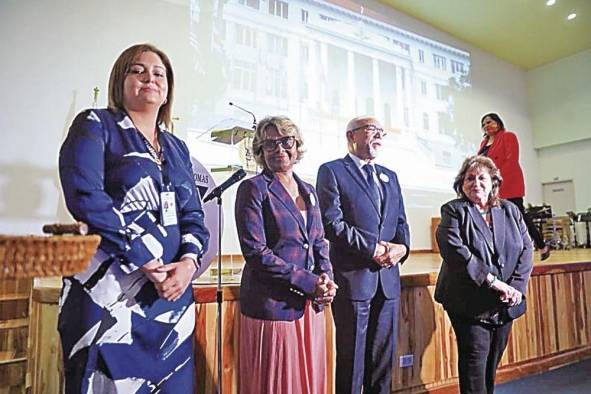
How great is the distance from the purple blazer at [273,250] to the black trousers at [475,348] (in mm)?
803

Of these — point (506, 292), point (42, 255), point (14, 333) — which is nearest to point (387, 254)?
point (506, 292)

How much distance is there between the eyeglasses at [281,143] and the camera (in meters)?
1.46

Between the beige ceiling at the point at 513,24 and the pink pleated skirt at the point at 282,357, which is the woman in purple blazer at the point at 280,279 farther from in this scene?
the beige ceiling at the point at 513,24

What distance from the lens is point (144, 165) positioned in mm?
1061

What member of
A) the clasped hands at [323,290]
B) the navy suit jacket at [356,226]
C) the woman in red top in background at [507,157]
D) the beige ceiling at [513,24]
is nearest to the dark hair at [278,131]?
the navy suit jacket at [356,226]

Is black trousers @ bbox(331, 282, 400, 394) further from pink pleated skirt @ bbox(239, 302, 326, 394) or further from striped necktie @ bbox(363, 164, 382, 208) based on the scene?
striped necktie @ bbox(363, 164, 382, 208)

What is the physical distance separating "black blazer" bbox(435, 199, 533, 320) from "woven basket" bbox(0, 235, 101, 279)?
1.55 metres

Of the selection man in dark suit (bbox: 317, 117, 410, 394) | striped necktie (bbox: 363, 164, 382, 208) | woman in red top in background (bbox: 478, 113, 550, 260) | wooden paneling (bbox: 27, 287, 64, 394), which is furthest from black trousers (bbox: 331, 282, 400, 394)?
woman in red top in background (bbox: 478, 113, 550, 260)

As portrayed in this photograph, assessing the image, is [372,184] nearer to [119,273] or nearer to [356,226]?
[356,226]

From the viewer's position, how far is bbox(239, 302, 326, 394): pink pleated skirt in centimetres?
135

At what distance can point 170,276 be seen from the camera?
1052 mm

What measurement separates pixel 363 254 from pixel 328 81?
12.2ft

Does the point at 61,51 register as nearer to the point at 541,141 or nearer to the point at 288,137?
the point at 288,137

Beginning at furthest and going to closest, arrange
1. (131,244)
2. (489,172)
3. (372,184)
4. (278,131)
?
(489,172)
(372,184)
(278,131)
(131,244)
